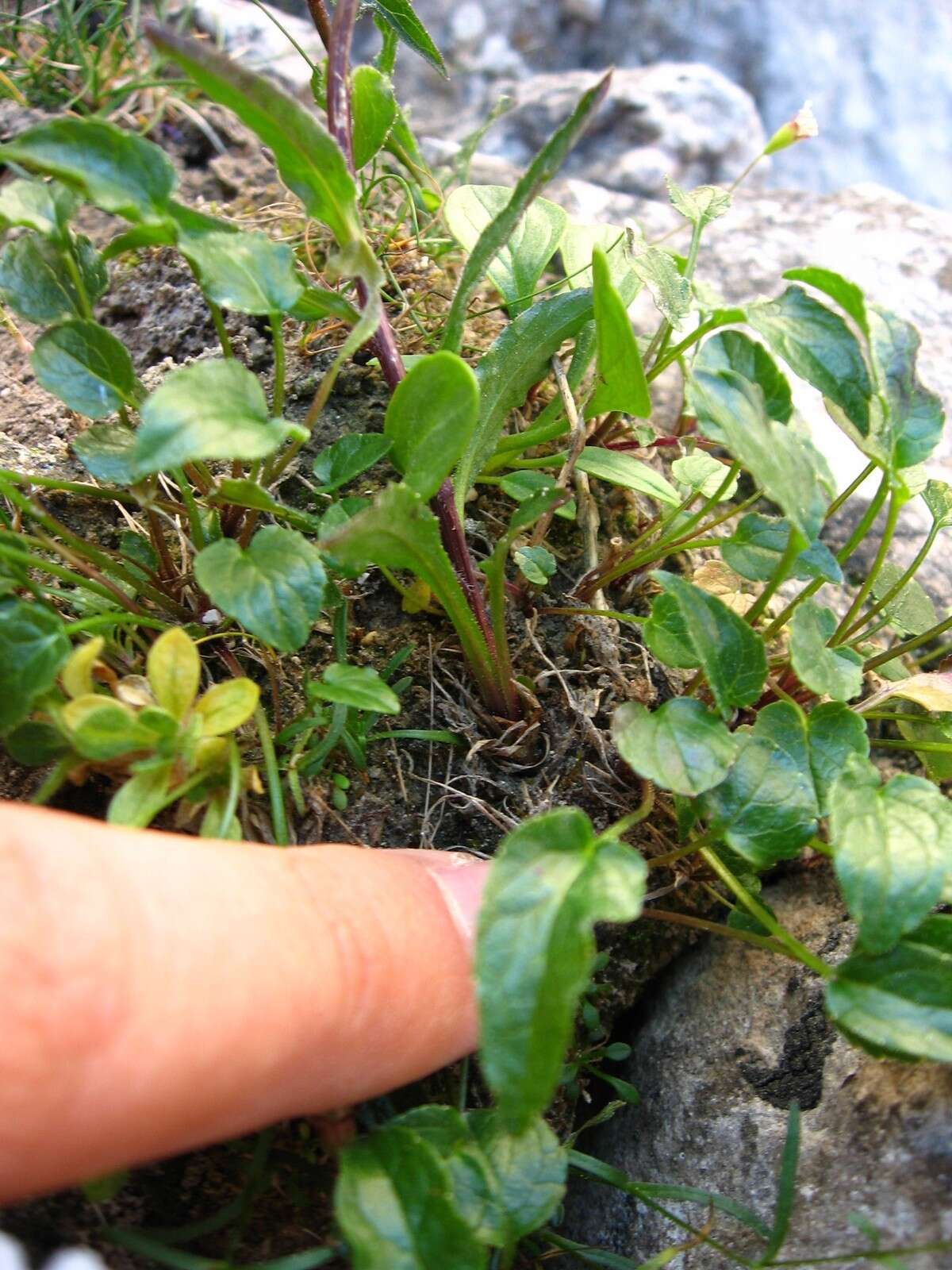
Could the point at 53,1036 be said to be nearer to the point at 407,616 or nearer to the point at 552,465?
the point at 407,616

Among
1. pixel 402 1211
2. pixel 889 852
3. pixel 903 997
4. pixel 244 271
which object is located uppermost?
pixel 244 271

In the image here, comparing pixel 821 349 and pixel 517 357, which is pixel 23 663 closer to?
pixel 517 357

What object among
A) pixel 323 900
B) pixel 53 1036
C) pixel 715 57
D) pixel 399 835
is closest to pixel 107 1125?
pixel 53 1036

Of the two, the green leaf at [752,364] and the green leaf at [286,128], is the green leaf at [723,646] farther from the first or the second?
the green leaf at [286,128]

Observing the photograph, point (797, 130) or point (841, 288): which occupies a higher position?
point (797, 130)

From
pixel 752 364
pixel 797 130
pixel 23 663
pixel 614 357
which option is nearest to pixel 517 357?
pixel 614 357

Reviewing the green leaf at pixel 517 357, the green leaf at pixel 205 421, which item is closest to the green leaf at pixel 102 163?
the green leaf at pixel 205 421

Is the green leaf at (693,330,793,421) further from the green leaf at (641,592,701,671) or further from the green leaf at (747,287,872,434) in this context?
the green leaf at (641,592,701,671)
